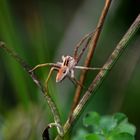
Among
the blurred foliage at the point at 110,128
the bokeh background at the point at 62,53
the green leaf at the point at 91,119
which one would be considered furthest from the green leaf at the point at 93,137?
the bokeh background at the point at 62,53

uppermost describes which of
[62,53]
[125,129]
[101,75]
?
[101,75]

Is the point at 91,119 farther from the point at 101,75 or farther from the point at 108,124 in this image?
the point at 101,75

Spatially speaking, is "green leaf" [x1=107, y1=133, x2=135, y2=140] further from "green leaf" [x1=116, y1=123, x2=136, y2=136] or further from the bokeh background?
the bokeh background

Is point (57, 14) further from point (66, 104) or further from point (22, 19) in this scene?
point (66, 104)

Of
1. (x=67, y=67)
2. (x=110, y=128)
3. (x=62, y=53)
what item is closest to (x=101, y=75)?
(x=67, y=67)

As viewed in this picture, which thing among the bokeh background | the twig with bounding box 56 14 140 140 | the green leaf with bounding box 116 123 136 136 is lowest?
the bokeh background

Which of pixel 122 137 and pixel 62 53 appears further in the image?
pixel 62 53

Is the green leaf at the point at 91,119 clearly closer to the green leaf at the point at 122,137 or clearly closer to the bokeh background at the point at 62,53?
the green leaf at the point at 122,137

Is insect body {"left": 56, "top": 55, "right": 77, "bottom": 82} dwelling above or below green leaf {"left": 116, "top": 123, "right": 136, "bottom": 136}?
above

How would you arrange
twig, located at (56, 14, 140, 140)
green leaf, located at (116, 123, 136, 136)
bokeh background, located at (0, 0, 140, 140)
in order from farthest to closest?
1. bokeh background, located at (0, 0, 140, 140)
2. green leaf, located at (116, 123, 136, 136)
3. twig, located at (56, 14, 140, 140)

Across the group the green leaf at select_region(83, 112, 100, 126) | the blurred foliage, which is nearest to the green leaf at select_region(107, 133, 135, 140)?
the blurred foliage

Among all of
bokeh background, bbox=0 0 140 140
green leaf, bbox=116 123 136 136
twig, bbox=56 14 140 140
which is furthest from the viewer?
bokeh background, bbox=0 0 140 140
